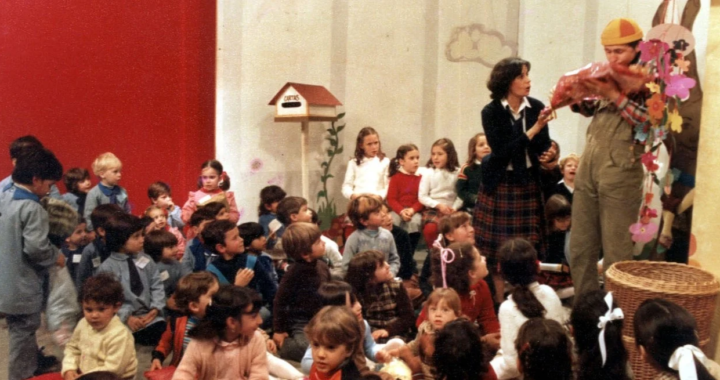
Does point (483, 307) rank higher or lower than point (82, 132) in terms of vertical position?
lower

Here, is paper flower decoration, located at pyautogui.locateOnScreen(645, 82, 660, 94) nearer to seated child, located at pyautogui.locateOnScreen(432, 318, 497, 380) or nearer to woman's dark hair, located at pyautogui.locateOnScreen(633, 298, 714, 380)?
woman's dark hair, located at pyautogui.locateOnScreen(633, 298, 714, 380)

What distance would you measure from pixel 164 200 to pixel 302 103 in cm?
140

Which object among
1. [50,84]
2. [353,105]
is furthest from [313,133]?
[50,84]

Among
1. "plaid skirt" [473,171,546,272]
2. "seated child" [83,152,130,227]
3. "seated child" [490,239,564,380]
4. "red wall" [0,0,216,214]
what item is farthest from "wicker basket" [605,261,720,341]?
"red wall" [0,0,216,214]

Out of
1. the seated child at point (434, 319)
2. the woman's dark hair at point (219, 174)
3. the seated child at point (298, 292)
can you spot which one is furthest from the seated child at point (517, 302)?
the woman's dark hair at point (219, 174)

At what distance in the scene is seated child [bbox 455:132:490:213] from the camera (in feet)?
17.0

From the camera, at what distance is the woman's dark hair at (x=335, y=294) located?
3164 mm

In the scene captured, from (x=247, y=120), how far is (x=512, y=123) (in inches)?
119

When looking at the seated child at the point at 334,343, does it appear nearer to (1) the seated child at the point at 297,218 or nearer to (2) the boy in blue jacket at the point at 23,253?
(2) the boy in blue jacket at the point at 23,253

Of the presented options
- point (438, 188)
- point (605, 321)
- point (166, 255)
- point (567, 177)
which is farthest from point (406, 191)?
point (605, 321)

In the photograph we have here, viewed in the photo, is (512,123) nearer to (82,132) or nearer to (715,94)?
(715,94)

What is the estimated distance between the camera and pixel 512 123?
386cm

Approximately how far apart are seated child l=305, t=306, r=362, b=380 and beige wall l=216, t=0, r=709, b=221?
3.58 meters

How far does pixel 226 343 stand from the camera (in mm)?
2949
